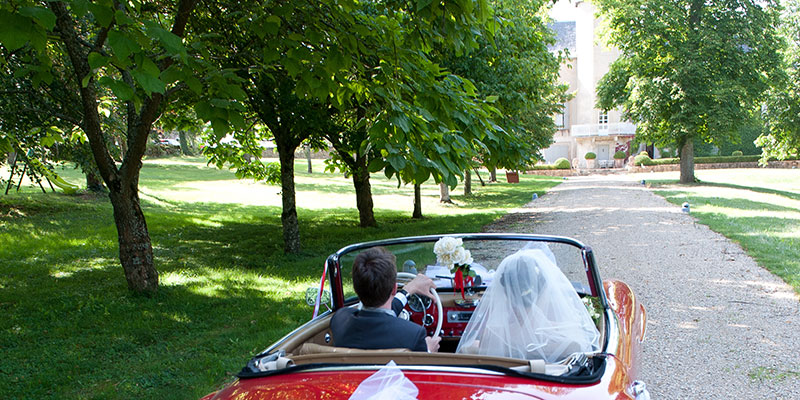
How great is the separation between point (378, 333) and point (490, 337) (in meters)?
0.59

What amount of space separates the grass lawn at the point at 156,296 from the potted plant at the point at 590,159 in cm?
3167

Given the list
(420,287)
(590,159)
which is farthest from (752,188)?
(420,287)

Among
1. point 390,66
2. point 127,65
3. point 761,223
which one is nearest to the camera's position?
point 127,65

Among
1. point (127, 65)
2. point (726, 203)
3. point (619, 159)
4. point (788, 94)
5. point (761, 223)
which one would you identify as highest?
point (788, 94)

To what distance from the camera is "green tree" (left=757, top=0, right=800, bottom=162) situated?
79.7 ft

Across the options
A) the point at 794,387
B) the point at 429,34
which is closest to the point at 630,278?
the point at 794,387

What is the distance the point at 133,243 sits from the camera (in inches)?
270

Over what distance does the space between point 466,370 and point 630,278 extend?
6330 mm

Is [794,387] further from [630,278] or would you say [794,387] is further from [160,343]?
[160,343]

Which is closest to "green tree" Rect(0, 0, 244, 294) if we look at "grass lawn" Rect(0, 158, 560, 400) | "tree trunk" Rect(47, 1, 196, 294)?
"tree trunk" Rect(47, 1, 196, 294)

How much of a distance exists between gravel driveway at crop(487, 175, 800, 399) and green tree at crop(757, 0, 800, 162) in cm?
1689

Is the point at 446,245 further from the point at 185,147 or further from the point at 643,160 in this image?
the point at 185,147

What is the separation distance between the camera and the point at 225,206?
20438mm

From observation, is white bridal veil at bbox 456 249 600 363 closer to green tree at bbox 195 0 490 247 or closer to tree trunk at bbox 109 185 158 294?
green tree at bbox 195 0 490 247
